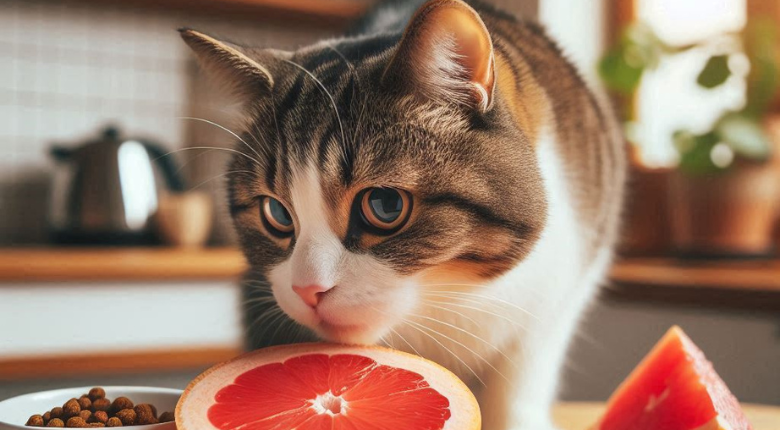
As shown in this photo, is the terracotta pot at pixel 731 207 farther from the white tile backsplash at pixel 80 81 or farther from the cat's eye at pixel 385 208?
the white tile backsplash at pixel 80 81

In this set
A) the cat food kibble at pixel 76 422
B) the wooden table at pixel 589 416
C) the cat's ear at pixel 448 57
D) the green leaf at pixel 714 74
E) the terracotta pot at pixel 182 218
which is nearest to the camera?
the cat food kibble at pixel 76 422

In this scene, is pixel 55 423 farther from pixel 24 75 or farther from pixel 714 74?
pixel 24 75

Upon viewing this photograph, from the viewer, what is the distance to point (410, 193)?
755 millimetres

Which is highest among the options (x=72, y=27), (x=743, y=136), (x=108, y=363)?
(x=72, y=27)

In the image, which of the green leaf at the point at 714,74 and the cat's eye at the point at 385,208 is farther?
the green leaf at the point at 714,74

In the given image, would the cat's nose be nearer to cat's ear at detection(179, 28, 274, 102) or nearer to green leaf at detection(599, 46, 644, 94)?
cat's ear at detection(179, 28, 274, 102)

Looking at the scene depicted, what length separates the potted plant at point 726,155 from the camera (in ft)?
6.12

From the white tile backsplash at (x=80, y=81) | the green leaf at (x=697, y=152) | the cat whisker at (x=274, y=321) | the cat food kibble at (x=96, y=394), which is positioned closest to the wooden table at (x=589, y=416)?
the cat whisker at (x=274, y=321)

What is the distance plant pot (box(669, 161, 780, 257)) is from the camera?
1.92 metres

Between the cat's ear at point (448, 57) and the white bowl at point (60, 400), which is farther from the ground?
the cat's ear at point (448, 57)

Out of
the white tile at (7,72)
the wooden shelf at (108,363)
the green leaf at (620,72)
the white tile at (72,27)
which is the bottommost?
the wooden shelf at (108,363)

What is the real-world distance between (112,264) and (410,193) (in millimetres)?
1616

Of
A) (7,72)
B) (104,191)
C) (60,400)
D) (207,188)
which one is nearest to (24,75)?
(7,72)

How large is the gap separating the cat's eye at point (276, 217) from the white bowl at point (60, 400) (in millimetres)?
225
